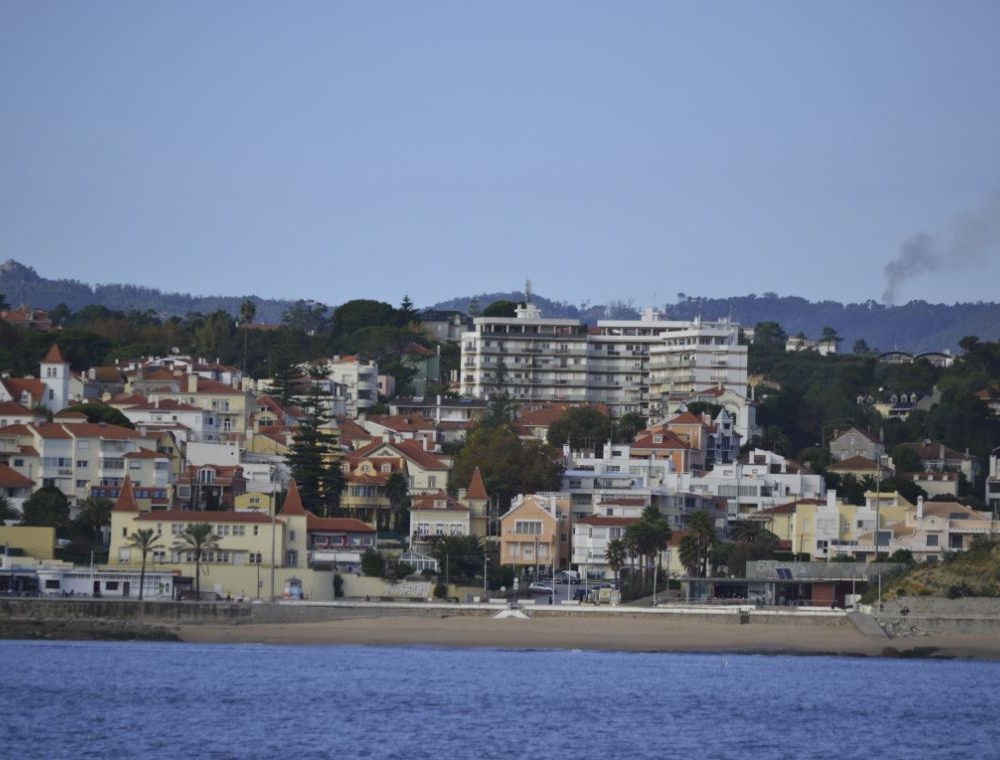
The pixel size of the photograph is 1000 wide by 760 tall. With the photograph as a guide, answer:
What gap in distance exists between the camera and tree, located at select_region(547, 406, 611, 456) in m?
134

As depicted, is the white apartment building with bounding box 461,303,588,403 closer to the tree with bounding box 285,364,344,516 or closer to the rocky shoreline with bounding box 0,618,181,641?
the tree with bounding box 285,364,344,516

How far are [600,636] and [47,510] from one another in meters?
31.0

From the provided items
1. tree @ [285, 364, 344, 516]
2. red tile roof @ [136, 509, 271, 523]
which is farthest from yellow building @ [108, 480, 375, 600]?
tree @ [285, 364, 344, 516]

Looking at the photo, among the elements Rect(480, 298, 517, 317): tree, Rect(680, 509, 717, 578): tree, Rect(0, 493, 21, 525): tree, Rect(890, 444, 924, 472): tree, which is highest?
Rect(480, 298, 517, 317): tree

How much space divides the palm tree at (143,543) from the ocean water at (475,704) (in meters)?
8.27

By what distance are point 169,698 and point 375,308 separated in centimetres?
11689

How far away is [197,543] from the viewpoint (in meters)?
95.0

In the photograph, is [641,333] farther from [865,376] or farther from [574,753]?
[574,753]

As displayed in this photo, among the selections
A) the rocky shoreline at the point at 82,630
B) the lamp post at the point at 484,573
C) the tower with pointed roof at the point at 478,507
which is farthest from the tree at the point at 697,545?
the rocky shoreline at the point at 82,630

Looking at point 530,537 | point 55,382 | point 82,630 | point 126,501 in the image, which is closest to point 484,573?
point 530,537

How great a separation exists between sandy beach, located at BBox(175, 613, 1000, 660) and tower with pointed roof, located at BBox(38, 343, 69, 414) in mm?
46293

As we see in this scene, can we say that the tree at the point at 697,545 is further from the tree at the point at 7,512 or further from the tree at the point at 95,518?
the tree at the point at 7,512

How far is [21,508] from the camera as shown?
354ft

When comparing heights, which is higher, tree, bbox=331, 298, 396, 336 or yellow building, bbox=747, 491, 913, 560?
tree, bbox=331, 298, 396, 336
